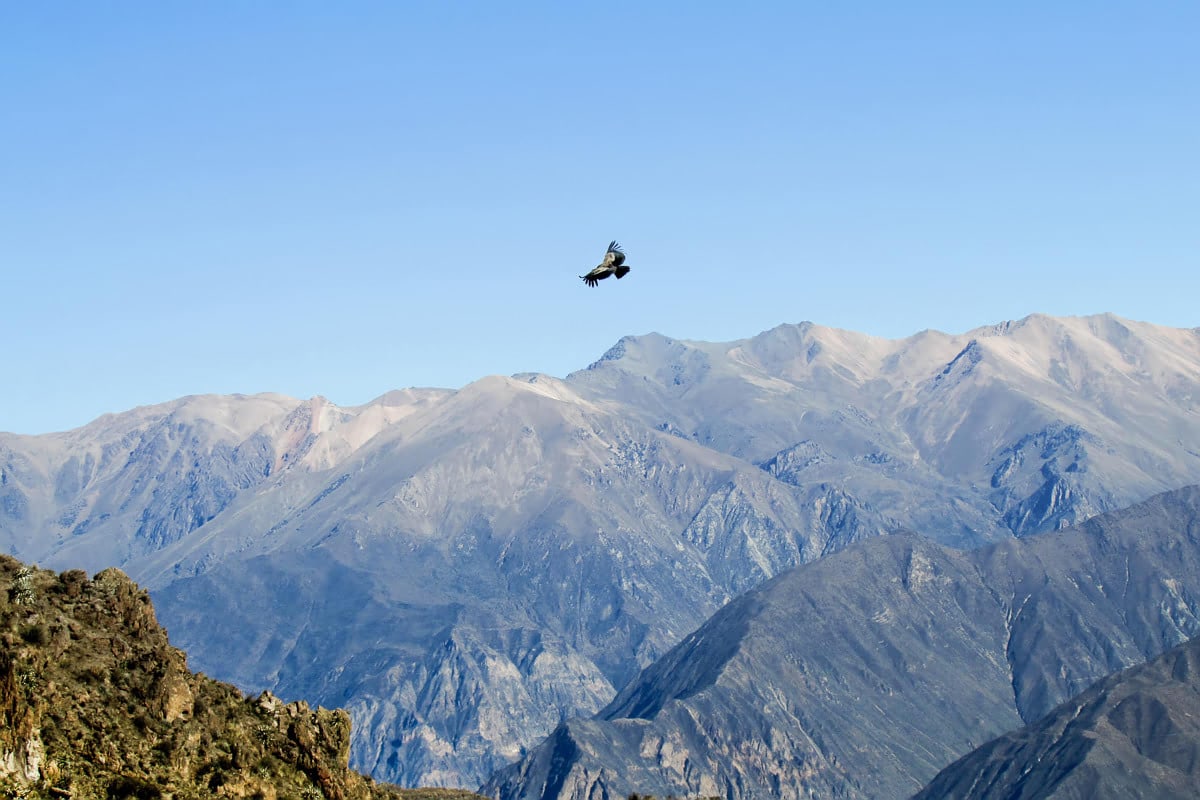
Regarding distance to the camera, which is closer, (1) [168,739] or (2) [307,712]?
(1) [168,739]

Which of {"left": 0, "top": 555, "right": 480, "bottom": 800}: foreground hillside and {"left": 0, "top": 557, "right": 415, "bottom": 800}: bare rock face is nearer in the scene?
{"left": 0, "top": 555, "right": 480, "bottom": 800}: foreground hillside

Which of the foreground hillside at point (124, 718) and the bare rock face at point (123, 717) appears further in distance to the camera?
the bare rock face at point (123, 717)

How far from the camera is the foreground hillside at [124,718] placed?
8525 centimetres

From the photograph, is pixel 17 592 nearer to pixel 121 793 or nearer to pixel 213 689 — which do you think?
pixel 213 689

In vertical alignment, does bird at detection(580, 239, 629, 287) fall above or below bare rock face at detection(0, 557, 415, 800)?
above

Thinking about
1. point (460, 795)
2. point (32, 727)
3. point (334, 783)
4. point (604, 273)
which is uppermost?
point (604, 273)

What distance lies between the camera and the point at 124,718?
3725 inches

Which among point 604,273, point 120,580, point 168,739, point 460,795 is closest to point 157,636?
point 120,580

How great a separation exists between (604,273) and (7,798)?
36.7 meters

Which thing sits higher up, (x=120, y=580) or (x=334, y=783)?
(x=120, y=580)

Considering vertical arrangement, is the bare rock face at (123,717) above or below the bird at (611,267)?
below

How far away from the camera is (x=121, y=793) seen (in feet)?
280

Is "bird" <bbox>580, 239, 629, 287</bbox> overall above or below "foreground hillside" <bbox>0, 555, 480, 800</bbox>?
above

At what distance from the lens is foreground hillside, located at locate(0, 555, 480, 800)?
85.2 meters
